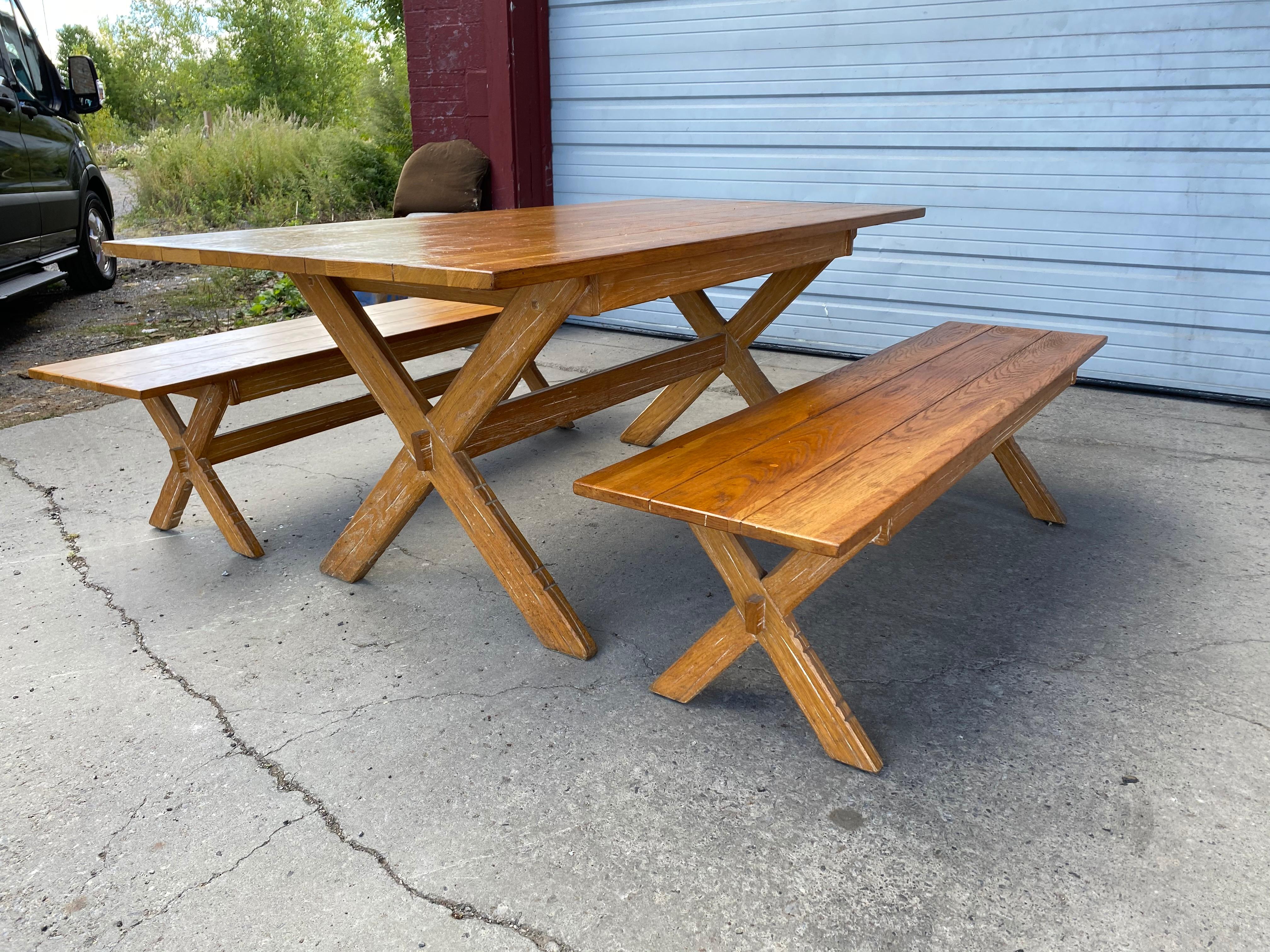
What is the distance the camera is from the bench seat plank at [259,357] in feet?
8.59

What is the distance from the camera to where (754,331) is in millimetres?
3504

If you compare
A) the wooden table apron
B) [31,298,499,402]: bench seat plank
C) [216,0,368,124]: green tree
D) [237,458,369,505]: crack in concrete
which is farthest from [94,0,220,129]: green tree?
the wooden table apron

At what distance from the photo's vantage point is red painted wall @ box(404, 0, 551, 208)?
5.46m

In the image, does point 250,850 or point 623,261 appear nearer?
point 250,850

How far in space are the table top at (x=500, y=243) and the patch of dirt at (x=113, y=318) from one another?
2123mm

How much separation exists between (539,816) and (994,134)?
403 centimetres

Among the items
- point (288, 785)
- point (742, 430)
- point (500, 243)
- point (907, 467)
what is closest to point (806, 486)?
point (907, 467)

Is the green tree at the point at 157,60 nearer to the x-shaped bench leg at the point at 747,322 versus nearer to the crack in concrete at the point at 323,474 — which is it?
the crack in concrete at the point at 323,474

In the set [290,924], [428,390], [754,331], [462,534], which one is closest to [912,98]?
[754,331]

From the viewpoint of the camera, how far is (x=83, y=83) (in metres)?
5.82

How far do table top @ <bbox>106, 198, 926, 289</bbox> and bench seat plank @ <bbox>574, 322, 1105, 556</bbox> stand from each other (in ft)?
1.32

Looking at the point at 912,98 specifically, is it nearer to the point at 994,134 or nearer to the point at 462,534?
the point at 994,134

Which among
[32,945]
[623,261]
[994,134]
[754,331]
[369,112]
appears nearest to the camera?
[32,945]

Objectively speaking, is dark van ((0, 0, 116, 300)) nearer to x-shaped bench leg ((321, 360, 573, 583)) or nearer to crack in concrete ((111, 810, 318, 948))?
x-shaped bench leg ((321, 360, 573, 583))
